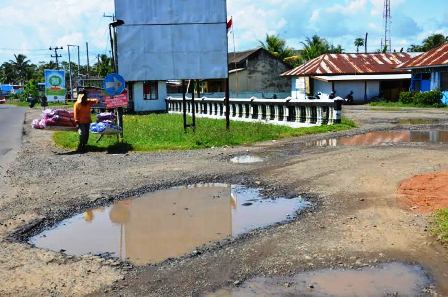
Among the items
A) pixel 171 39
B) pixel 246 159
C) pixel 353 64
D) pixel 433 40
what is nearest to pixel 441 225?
pixel 246 159

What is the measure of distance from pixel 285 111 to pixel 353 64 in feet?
89.0

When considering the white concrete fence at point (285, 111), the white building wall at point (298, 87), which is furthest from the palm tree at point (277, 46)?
the white concrete fence at point (285, 111)

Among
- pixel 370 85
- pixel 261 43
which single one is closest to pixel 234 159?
pixel 370 85

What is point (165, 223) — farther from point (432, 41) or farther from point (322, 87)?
point (432, 41)

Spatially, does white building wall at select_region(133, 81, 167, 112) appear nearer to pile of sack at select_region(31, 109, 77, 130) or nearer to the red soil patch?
pile of sack at select_region(31, 109, 77, 130)

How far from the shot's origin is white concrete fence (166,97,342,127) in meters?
20.5

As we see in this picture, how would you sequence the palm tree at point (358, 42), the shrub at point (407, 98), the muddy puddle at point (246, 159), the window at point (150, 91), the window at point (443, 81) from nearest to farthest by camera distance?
the muddy puddle at point (246, 159)
the window at point (443, 81)
the shrub at point (407, 98)
the window at point (150, 91)
the palm tree at point (358, 42)

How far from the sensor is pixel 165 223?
7.53 m

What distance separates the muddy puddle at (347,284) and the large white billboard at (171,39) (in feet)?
46.2

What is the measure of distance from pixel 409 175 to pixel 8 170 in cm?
896

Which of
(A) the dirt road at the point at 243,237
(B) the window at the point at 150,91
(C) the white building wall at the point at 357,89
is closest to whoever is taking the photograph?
(A) the dirt road at the point at 243,237

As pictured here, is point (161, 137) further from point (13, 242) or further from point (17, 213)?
point (13, 242)

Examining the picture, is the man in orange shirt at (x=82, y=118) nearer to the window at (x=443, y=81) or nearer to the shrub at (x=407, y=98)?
the shrub at (x=407, y=98)

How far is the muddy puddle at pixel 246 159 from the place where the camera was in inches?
490
